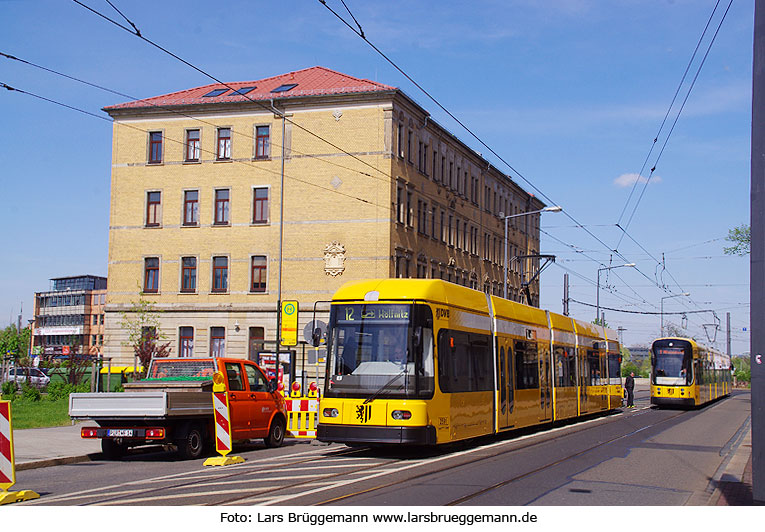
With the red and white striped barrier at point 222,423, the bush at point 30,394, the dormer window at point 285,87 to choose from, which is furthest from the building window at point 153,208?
the red and white striped barrier at point 222,423

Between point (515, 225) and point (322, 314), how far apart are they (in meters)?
28.8

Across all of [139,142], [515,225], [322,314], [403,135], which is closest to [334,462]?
[322,314]

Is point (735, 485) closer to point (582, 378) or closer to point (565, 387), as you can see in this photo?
point (565, 387)

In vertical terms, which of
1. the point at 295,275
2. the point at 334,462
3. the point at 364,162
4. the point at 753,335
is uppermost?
the point at 364,162

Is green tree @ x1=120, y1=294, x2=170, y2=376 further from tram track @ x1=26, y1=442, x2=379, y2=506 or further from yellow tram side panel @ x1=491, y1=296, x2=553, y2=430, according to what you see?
tram track @ x1=26, y1=442, x2=379, y2=506

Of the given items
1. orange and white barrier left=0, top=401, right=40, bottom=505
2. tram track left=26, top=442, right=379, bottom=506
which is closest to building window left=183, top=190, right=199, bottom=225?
tram track left=26, top=442, right=379, bottom=506

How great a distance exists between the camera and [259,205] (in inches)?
1853

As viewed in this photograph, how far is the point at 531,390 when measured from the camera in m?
21.1

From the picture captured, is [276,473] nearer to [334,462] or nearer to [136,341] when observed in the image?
[334,462]

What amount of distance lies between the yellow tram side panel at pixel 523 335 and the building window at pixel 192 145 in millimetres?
29201

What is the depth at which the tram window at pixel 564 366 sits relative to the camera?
2413cm

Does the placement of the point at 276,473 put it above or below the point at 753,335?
below

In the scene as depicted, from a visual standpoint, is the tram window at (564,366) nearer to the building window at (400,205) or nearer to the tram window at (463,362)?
the tram window at (463,362)
